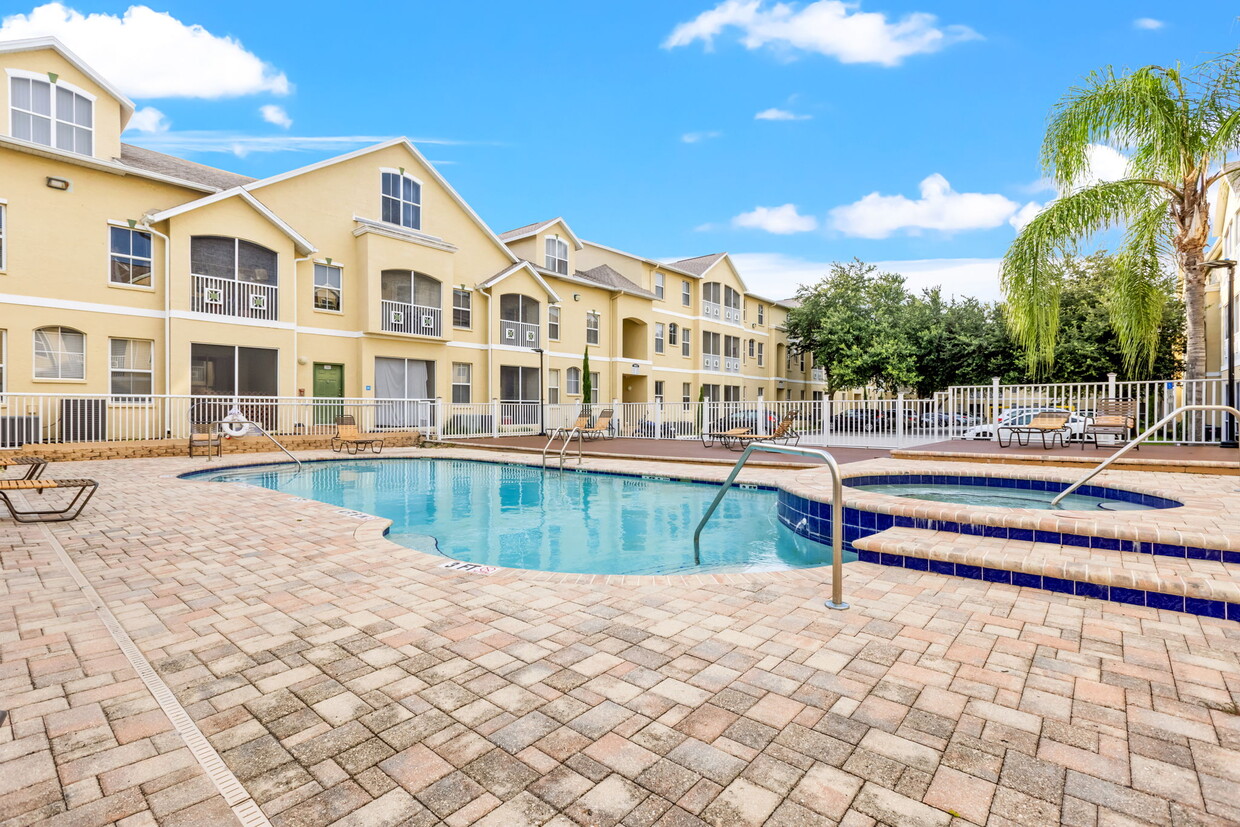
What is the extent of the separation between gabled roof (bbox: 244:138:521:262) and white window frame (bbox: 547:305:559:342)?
245cm

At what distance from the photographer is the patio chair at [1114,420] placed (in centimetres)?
1145

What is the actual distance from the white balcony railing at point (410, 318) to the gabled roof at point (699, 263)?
15036 mm

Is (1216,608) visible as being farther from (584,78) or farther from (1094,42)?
(584,78)

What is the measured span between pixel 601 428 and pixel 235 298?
34.4 ft

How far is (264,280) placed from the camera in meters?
16.8

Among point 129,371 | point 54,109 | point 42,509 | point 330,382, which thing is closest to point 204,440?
point 129,371

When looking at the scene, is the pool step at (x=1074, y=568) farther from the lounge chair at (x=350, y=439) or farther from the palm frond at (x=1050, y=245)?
the lounge chair at (x=350, y=439)

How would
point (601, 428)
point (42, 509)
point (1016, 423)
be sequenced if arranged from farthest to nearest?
point (601, 428) < point (1016, 423) < point (42, 509)

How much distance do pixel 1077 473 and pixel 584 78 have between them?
18.9m

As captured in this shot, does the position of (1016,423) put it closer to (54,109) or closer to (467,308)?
(467,308)

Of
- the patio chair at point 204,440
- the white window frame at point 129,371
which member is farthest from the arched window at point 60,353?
the patio chair at point 204,440

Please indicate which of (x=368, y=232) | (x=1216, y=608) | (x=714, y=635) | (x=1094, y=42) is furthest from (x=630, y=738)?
(x=368, y=232)

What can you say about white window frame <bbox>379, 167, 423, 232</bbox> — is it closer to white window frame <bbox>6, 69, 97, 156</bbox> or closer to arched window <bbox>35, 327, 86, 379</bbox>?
white window frame <bbox>6, 69, 97, 156</bbox>

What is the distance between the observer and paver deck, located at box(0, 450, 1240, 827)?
185 cm
